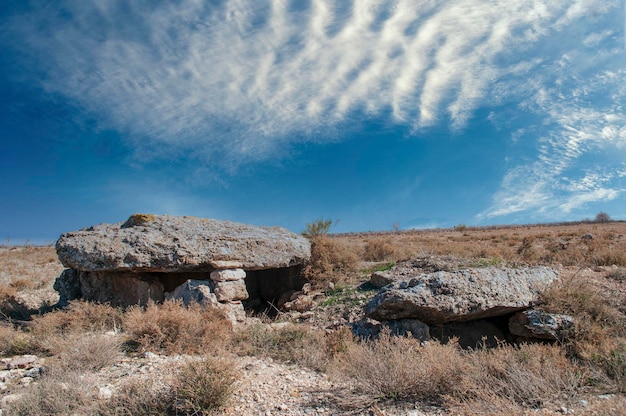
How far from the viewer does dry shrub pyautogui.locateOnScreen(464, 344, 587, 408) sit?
4.04 meters

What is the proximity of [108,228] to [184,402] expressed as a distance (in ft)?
20.5

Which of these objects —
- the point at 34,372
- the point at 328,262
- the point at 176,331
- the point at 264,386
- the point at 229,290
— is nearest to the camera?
the point at 264,386

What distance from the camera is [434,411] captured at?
13.0 ft

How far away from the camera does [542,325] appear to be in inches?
269

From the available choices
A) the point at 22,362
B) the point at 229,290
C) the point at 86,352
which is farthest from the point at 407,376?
the point at 22,362

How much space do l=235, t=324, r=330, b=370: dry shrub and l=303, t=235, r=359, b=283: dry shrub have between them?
131 inches

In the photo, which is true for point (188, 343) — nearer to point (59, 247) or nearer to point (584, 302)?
point (59, 247)

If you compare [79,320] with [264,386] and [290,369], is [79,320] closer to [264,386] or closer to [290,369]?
[290,369]

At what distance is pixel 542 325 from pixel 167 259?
7.08m

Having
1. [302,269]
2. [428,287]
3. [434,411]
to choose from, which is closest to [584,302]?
[428,287]

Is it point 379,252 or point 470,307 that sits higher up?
point 379,252

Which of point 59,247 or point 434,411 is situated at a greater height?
point 59,247

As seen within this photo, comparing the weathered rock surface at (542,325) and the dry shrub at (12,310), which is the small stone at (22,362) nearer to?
the dry shrub at (12,310)

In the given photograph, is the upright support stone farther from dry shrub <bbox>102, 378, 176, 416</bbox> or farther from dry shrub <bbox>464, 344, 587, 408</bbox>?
dry shrub <bbox>464, 344, 587, 408</bbox>
